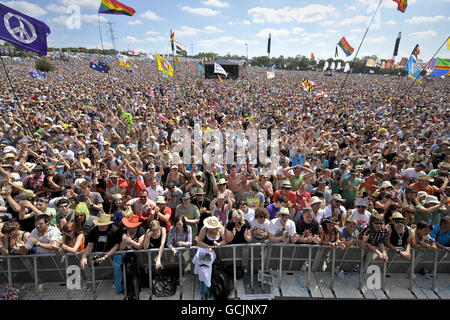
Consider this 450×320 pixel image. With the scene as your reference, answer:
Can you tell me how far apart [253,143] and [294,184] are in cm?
333

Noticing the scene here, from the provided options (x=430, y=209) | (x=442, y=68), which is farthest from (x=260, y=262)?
(x=442, y=68)

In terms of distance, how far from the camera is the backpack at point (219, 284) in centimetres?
377

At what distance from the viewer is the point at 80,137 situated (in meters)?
8.24

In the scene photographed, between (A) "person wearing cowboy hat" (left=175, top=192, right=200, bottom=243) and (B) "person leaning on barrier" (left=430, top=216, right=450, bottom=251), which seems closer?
(B) "person leaning on barrier" (left=430, top=216, right=450, bottom=251)

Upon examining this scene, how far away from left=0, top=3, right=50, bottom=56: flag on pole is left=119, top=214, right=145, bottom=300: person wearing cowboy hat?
626cm

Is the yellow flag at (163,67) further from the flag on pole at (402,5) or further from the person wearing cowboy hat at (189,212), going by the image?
the person wearing cowboy hat at (189,212)

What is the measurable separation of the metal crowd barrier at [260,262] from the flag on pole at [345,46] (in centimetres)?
1732

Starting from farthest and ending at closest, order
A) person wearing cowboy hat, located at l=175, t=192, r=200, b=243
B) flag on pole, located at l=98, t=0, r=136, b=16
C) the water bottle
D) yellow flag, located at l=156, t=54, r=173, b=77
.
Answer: yellow flag, located at l=156, t=54, r=173, b=77 → flag on pole, located at l=98, t=0, r=136, b=16 → person wearing cowboy hat, located at l=175, t=192, r=200, b=243 → the water bottle

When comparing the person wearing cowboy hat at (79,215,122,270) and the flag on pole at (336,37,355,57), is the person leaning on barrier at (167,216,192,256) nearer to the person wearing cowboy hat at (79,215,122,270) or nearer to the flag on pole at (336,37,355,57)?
the person wearing cowboy hat at (79,215,122,270)

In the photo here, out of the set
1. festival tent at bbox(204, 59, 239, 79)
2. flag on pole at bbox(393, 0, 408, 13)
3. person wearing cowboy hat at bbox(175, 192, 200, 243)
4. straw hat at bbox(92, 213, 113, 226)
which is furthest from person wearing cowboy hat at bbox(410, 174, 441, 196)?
festival tent at bbox(204, 59, 239, 79)

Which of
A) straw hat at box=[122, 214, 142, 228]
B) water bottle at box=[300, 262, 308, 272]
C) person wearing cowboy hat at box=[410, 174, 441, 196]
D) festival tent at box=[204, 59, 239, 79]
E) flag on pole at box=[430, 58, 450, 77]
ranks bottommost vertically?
water bottle at box=[300, 262, 308, 272]

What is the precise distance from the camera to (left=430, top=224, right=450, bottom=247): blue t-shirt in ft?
12.9
